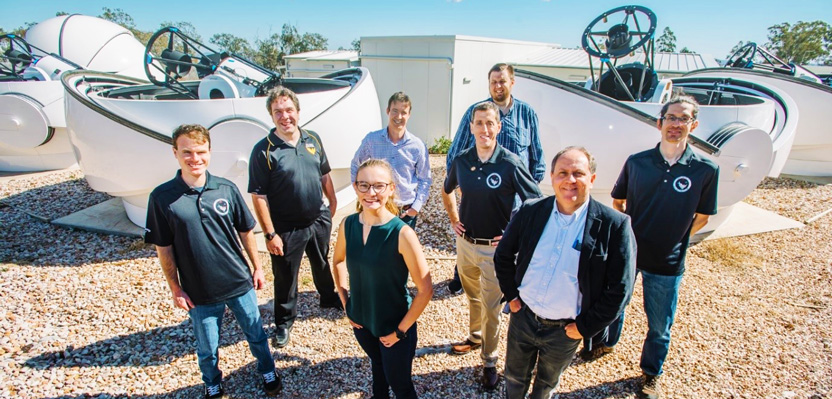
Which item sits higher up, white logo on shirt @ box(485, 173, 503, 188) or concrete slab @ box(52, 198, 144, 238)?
white logo on shirt @ box(485, 173, 503, 188)

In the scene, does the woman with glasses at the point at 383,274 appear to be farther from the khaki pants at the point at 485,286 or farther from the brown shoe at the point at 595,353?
the brown shoe at the point at 595,353

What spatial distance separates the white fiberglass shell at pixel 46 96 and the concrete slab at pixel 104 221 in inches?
111

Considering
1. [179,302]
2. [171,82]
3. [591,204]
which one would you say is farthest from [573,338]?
[171,82]

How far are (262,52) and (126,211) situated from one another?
31.1 metres

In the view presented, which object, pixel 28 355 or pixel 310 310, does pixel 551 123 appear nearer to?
pixel 310 310

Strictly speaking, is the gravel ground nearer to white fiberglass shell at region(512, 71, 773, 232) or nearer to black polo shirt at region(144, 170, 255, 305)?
black polo shirt at region(144, 170, 255, 305)

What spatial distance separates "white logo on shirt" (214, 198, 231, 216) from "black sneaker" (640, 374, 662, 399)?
2.88 meters

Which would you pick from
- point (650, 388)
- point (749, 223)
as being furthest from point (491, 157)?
point (749, 223)

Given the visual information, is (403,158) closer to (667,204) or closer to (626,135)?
(667,204)

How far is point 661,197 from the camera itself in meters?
2.39

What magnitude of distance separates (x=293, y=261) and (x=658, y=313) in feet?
8.22

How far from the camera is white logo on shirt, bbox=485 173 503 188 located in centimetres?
244

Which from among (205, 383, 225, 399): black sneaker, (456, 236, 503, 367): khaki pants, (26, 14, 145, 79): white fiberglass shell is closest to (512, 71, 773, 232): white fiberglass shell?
(456, 236, 503, 367): khaki pants

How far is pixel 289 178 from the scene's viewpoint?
280 centimetres
